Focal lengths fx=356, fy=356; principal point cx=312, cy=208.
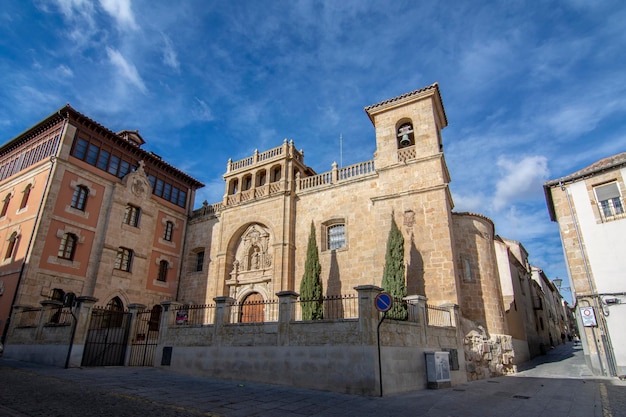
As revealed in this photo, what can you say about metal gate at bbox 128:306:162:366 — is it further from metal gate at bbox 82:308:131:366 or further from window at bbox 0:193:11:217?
window at bbox 0:193:11:217

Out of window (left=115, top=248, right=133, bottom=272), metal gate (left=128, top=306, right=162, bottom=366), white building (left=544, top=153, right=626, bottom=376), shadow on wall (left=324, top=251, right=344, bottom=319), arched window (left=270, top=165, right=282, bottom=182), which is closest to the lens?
white building (left=544, top=153, right=626, bottom=376)

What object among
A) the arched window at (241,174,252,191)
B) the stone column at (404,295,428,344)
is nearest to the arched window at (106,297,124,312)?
the arched window at (241,174,252,191)

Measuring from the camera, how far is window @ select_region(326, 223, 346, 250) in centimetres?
1980

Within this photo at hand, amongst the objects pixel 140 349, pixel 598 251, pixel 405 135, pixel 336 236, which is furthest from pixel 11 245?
pixel 598 251

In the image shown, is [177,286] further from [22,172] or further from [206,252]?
[22,172]

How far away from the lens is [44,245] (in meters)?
18.2

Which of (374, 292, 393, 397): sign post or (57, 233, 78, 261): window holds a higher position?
(57, 233, 78, 261): window

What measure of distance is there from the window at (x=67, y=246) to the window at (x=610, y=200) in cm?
2591

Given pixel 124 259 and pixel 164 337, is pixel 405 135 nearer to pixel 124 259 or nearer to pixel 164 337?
pixel 164 337

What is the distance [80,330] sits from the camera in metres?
13.8

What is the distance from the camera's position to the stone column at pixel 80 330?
1331cm

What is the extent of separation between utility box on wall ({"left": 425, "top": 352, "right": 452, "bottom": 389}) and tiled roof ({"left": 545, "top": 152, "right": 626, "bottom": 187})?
34.5 ft

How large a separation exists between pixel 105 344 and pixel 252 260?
9173 mm

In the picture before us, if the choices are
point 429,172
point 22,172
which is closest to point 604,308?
point 429,172
